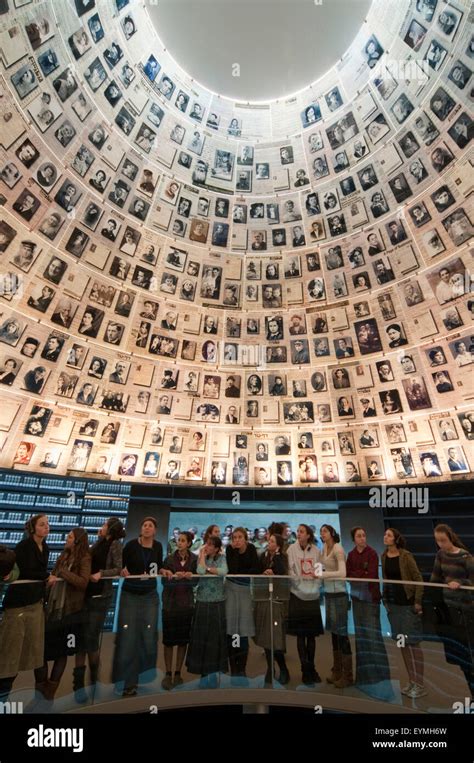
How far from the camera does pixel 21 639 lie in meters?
4.99

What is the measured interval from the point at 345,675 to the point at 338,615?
2.60 feet

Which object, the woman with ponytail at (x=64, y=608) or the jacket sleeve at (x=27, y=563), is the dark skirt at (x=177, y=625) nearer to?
the woman with ponytail at (x=64, y=608)

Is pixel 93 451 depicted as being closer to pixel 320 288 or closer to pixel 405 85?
pixel 320 288

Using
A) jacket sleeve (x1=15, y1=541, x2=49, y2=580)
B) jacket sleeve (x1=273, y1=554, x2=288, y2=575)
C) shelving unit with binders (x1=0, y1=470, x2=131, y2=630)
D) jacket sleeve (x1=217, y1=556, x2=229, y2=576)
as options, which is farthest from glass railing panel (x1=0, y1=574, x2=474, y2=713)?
shelving unit with binders (x1=0, y1=470, x2=131, y2=630)

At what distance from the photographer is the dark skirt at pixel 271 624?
20.4ft

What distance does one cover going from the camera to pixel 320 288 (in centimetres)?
1317

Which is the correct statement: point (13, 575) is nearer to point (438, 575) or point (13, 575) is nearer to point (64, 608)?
point (64, 608)

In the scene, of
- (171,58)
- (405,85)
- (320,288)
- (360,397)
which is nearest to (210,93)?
(171,58)

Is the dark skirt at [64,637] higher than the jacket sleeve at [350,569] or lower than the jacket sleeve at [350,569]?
lower

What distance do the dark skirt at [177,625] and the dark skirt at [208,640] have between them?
0.09 m

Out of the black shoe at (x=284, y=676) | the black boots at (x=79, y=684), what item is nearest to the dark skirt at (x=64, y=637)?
the black boots at (x=79, y=684)

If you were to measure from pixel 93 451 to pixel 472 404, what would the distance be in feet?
35.9

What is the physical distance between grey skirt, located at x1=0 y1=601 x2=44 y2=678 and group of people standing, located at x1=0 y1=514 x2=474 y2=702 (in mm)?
13

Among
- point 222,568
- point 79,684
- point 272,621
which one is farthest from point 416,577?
point 79,684
